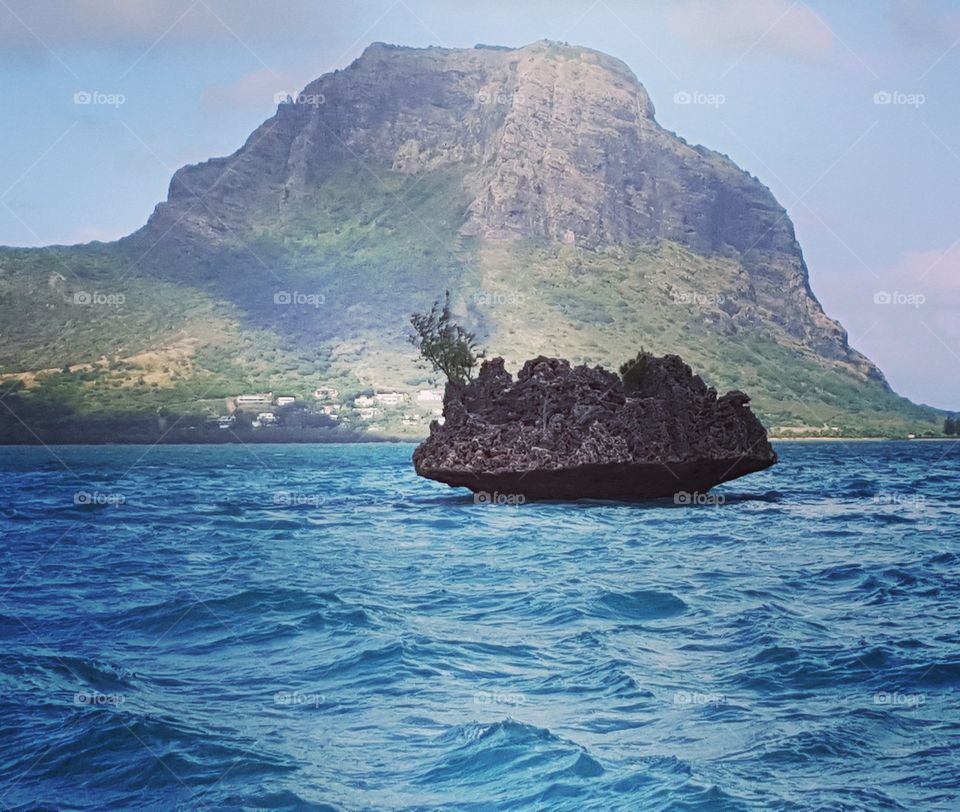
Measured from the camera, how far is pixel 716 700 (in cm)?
1339

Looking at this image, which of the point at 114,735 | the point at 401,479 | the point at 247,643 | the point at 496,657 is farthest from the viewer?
the point at 401,479

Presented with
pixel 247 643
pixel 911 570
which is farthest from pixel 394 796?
pixel 911 570

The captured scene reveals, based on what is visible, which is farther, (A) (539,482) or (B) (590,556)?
(A) (539,482)

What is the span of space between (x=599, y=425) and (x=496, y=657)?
68.8 ft

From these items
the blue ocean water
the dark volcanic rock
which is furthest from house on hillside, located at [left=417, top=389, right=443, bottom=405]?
the blue ocean water

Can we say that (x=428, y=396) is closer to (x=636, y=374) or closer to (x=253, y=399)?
(x=253, y=399)

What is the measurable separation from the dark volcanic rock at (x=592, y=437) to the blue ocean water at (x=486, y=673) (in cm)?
664

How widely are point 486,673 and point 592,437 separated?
21695mm

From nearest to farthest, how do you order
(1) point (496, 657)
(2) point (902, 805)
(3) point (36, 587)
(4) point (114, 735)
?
(2) point (902, 805) → (4) point (114, 735) → (1) point (496, 657) → (3) point (36, 587)

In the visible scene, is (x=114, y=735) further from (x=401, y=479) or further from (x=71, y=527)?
(x=401, y=479)

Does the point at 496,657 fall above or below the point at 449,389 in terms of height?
below

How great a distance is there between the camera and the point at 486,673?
48.0 ft

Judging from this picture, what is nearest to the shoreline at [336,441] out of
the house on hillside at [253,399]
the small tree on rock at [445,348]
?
the house on hillside at [253,399]

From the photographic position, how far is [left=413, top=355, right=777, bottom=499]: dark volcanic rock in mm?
36219
